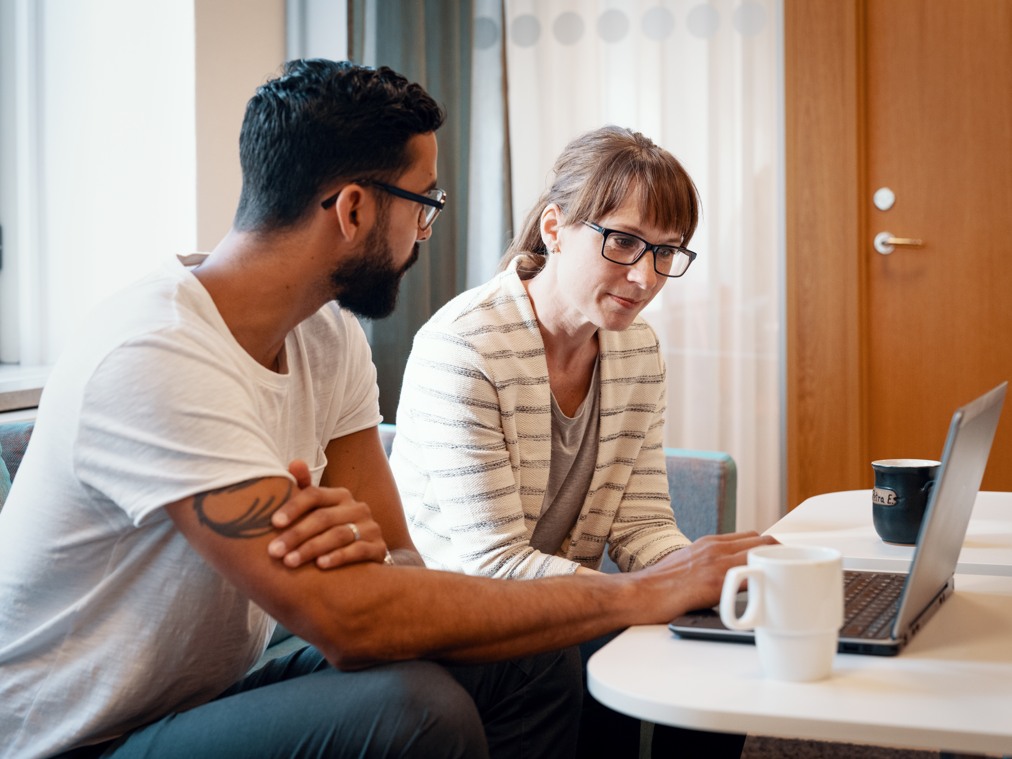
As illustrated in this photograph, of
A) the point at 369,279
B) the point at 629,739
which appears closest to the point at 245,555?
the point at 369,279

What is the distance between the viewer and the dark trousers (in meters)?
1.55

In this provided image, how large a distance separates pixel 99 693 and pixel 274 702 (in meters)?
0.19

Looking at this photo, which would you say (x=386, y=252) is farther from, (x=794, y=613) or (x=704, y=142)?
(x=704, y=142)

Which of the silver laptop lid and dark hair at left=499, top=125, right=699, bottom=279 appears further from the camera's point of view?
dark hair at left=499, top=125, right=699, bottom=279

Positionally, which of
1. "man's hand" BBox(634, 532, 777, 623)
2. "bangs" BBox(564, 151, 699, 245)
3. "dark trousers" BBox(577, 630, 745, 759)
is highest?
"bangs" BBox(564, 151, 699, 245)

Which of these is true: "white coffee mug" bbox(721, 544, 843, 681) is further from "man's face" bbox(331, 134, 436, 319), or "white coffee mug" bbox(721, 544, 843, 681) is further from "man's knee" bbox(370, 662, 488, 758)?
"man's face" bbox(331, 134, 436, 319)

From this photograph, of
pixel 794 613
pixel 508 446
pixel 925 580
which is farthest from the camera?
pixel 508 446

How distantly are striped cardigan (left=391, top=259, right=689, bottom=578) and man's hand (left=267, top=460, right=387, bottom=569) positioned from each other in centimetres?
43

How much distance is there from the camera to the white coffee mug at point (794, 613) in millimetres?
859

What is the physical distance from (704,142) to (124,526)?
2.65m

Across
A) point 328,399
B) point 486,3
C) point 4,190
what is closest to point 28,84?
point 4,190

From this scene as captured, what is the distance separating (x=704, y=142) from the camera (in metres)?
3.41

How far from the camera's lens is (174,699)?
46.5 inches

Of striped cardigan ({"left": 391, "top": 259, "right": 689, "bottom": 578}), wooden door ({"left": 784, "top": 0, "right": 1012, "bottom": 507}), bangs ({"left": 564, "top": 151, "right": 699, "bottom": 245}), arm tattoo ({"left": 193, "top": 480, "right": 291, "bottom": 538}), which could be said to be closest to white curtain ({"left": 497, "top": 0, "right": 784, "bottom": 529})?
wooden door ({"left": 784, "top": 0, "right": 1012, "bottom": 507})
